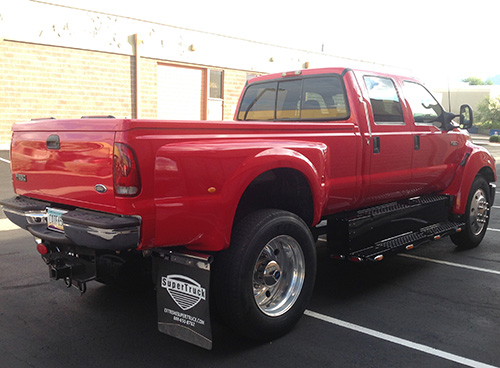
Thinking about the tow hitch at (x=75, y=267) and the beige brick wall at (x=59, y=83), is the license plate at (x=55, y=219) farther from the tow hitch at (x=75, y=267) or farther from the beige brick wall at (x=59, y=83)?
the beige brick wall at (x=59, y=83)

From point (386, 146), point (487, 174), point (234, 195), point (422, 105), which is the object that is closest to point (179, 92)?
point (487, 174)

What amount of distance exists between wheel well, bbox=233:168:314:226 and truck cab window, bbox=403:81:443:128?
2182mm

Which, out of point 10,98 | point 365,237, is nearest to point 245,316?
point 365,237

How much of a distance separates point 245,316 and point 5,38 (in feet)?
49.5

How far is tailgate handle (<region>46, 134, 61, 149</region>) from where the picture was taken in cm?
353

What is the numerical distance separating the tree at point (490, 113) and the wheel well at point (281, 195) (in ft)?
180

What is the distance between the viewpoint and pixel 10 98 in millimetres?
15906

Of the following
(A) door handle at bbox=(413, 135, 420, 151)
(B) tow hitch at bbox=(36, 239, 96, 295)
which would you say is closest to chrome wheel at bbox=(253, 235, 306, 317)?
(B) tow hitch at bbox=(36, 239, 96, 295)

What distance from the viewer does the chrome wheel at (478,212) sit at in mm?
6484

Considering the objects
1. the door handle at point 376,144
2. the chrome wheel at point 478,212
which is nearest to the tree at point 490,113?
the chrome wheel at point 478,212

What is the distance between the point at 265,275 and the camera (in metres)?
3.82

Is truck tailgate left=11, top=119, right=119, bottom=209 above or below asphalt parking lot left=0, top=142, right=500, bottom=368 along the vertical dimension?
above

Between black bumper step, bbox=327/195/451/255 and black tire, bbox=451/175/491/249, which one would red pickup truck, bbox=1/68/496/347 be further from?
black tire, bbox=451/175/491/249

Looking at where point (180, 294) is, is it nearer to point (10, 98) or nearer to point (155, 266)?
point (155, 266)
